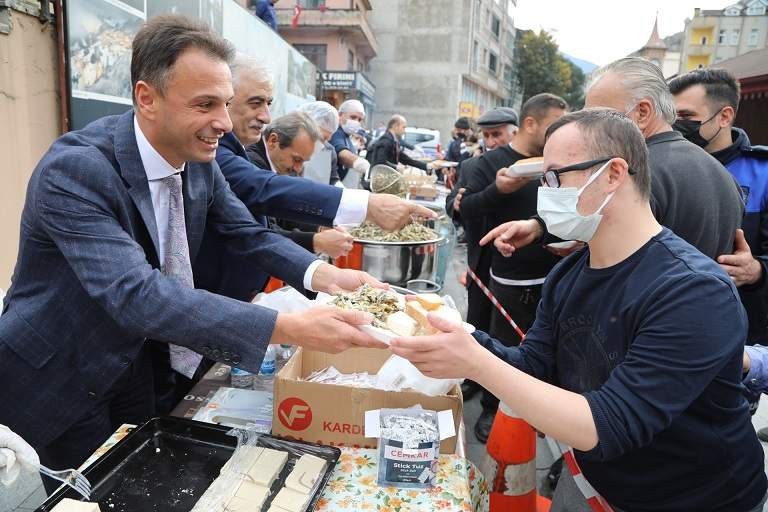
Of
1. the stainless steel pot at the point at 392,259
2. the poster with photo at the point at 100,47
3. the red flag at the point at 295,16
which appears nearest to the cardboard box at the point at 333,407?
the stainless steel pot at the point at 392,259

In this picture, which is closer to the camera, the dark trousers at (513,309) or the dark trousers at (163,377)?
the dark trousers at (163,377)

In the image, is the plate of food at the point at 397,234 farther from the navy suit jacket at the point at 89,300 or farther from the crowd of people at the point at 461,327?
the navy suit jacket at the point at 89,300

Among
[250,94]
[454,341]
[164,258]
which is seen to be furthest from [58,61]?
[454,341]

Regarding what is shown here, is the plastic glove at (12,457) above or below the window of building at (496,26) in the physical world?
below

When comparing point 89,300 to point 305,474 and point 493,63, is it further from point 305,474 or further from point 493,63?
point 493,63

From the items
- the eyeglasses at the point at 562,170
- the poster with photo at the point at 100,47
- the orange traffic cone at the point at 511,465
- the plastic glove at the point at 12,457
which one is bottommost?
the orange traffic cone at the point at 511,465

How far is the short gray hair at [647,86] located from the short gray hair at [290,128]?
1900 mm

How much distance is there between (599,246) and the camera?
158 cm

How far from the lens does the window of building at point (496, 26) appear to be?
4483 centimetres

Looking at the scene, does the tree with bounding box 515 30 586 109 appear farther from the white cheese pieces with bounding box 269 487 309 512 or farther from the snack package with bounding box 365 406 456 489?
the white cheese pieces with bounding box 269 487 309 512

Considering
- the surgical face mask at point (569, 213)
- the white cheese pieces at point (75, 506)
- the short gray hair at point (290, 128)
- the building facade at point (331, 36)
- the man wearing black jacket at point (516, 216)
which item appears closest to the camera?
the white cheese pieces at point (75, 506)

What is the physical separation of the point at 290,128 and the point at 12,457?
2.59 metres

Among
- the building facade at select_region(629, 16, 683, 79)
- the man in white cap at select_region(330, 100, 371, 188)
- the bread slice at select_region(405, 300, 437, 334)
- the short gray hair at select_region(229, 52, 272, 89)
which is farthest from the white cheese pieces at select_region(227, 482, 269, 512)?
the building facade at select_region(629, 16, 683, 79)

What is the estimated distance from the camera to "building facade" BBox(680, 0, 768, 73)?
49.5 m
